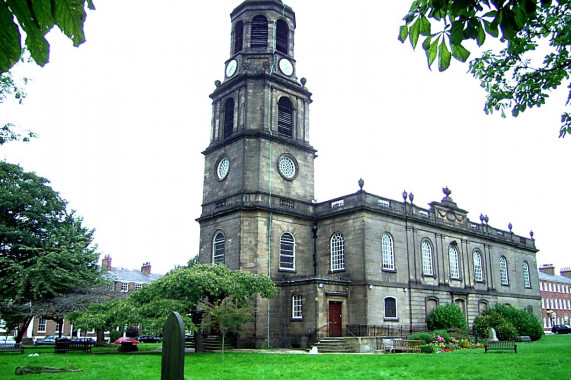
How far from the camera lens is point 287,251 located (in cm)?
3381

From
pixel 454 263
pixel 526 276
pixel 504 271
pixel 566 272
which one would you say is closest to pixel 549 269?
pixel 566 272

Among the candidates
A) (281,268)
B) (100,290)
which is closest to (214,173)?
(281,268)

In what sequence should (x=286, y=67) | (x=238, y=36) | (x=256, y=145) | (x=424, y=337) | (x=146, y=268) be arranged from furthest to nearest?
1. (x=146, y=268)
2. (x=238, y=36)
3. (x=286, y=67)
4. (x=256, y=145)
5. (x=424, y=337)

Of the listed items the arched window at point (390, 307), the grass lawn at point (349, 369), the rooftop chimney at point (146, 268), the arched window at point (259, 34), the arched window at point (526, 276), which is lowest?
the grass lawn at point (349, 369)

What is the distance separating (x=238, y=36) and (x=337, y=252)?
18.6 m

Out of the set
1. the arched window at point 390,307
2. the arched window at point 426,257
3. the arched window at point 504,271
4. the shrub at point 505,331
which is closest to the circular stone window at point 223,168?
the arched window at point 390,307

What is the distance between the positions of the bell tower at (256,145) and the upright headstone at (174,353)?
27291 mm

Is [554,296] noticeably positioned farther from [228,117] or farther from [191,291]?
[191,291]

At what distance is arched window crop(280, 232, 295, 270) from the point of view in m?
33.5

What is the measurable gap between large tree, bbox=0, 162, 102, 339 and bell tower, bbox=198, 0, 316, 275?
8.83 meters

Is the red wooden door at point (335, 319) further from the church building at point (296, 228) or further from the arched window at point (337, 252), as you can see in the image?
the arched window at point (337, 252)

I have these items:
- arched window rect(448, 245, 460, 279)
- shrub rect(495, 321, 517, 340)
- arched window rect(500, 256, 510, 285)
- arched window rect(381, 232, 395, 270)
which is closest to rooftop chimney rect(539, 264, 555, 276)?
arched window rect(500, 256, 510, 285)

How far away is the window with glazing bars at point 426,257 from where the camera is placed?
36378 millimetres

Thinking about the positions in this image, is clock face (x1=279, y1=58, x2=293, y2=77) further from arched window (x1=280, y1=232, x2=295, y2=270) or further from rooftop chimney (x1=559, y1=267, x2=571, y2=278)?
rooftop chimney (x1=559, y1=267, x2=571, y2=278)
